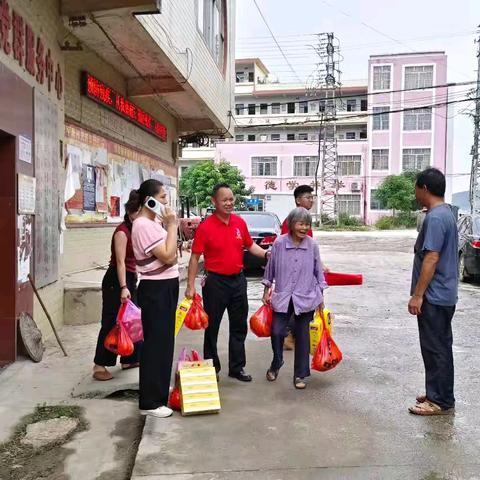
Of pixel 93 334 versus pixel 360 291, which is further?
pixel 360 291

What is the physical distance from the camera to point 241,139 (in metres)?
60.4

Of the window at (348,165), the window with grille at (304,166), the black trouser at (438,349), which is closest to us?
the black trouser at (438,349)

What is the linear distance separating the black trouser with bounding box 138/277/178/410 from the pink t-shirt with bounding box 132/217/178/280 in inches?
2.3

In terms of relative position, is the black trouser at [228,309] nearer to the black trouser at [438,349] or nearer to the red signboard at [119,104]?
the black trouser at [438,349]

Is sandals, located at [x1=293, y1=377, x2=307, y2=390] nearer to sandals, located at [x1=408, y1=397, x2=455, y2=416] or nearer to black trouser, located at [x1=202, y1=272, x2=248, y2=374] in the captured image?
black trouser, located at [x1=202, y1=272, x2=248, y2=374]

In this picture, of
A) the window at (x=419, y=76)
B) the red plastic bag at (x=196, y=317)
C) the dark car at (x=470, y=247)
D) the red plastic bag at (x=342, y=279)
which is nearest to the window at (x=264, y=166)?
the window at (x=419, y=76)

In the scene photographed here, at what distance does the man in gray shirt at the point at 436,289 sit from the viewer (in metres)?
4.20

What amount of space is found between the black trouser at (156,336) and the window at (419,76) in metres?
53.0

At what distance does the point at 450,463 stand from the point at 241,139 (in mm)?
58117

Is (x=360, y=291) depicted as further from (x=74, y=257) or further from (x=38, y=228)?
(x=38, y=228)

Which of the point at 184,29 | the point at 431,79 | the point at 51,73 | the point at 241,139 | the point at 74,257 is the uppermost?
→ the point at 431,79

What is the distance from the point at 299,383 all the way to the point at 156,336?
151 cm

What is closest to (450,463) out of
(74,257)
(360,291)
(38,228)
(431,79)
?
(38,228)

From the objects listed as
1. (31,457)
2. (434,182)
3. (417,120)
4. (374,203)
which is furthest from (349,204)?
(31,457)
